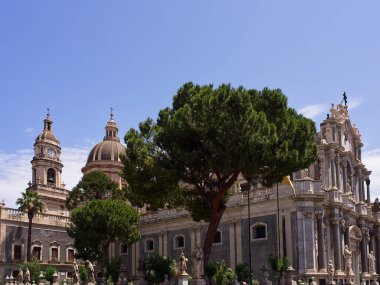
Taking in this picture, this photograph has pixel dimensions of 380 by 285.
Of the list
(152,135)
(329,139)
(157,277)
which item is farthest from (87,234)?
(329,139)

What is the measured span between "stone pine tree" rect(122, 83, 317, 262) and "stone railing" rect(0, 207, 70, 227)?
2568cm

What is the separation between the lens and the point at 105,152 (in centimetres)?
6969

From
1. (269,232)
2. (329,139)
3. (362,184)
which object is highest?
(329,139)

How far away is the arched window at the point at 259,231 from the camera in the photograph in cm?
4547

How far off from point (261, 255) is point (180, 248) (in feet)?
34.0

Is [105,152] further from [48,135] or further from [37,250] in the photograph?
[37,250]

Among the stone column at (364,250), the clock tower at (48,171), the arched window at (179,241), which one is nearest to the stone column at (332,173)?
the stone column at (364,250)

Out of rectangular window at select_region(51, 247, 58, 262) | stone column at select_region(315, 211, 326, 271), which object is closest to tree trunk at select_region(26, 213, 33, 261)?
rectangular window at select_region(51, 247, 58, 262)

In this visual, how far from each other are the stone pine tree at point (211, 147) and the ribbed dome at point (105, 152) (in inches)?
1484

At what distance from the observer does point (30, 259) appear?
176 feet

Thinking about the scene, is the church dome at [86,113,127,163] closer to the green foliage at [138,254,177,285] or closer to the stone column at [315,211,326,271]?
the green foliage at [138,254,177,285]

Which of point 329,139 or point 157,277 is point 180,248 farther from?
point 329,139

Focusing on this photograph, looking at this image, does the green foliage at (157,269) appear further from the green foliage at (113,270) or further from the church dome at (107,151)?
the church dome at (107,151)

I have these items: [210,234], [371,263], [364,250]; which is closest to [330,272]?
[364,250]
